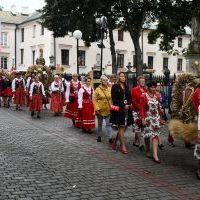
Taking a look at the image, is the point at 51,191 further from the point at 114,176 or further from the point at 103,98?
the point at 103,98

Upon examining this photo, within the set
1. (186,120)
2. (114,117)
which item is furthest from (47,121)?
(186,120)

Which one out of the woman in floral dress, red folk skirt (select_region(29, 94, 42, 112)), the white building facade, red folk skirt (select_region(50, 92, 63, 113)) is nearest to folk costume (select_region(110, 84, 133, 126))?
the woman in floral dress

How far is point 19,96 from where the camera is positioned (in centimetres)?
2402

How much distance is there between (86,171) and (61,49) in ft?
167

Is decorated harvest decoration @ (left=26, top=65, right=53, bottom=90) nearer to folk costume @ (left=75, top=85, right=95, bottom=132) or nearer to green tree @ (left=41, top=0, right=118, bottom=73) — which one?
green tree @ (left=41, top=0, right=118, bottom=73)

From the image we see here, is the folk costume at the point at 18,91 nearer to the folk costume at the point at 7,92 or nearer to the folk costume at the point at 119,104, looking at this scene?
the folk costume at the point at 7,92

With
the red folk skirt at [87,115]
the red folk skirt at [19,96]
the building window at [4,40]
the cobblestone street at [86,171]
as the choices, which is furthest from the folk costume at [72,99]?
the building window at [4,40]

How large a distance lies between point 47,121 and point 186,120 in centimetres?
905

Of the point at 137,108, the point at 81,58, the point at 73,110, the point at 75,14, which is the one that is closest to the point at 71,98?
the point at 73,110

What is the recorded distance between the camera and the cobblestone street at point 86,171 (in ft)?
24.6

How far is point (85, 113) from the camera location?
584 inches

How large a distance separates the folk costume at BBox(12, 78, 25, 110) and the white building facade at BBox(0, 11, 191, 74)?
32703 millimetres

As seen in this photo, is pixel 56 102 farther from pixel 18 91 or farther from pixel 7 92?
pixel 7 92

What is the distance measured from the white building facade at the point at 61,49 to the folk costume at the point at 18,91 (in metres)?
32.7
